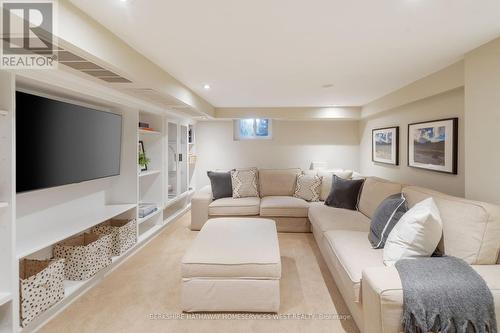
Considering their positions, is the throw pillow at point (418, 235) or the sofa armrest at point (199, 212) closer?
the throw pillow at point (418, 235)

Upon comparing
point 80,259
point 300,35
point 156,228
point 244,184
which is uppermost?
point 300,35

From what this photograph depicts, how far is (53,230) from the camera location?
7.99 feet

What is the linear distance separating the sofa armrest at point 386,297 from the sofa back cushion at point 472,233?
10 centimetres

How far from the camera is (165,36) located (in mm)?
2105

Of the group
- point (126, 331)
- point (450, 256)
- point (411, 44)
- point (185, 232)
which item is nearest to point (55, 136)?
point (126, 331)

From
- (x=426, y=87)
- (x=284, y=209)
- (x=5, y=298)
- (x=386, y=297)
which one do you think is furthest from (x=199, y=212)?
(x=426, y=87)

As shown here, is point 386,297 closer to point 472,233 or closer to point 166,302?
point 472,233

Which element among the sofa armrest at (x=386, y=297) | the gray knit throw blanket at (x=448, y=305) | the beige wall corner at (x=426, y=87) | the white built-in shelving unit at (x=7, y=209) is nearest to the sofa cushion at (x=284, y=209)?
the beige wall corner at (x=426, y=87)

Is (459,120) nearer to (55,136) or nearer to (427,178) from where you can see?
(427,178)


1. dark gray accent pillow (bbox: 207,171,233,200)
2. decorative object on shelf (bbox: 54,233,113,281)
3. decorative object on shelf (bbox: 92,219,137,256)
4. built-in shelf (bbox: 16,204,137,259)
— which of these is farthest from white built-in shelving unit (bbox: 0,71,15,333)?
dark gray accent pillow (bbox: 207,171,233,200)

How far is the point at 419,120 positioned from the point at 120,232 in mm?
3920

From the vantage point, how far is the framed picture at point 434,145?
2883mm

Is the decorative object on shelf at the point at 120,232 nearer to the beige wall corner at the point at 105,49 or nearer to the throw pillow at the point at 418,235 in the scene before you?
the beige wall corner at the point at 105,49

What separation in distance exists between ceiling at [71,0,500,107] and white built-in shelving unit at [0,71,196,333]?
2.99 feet
